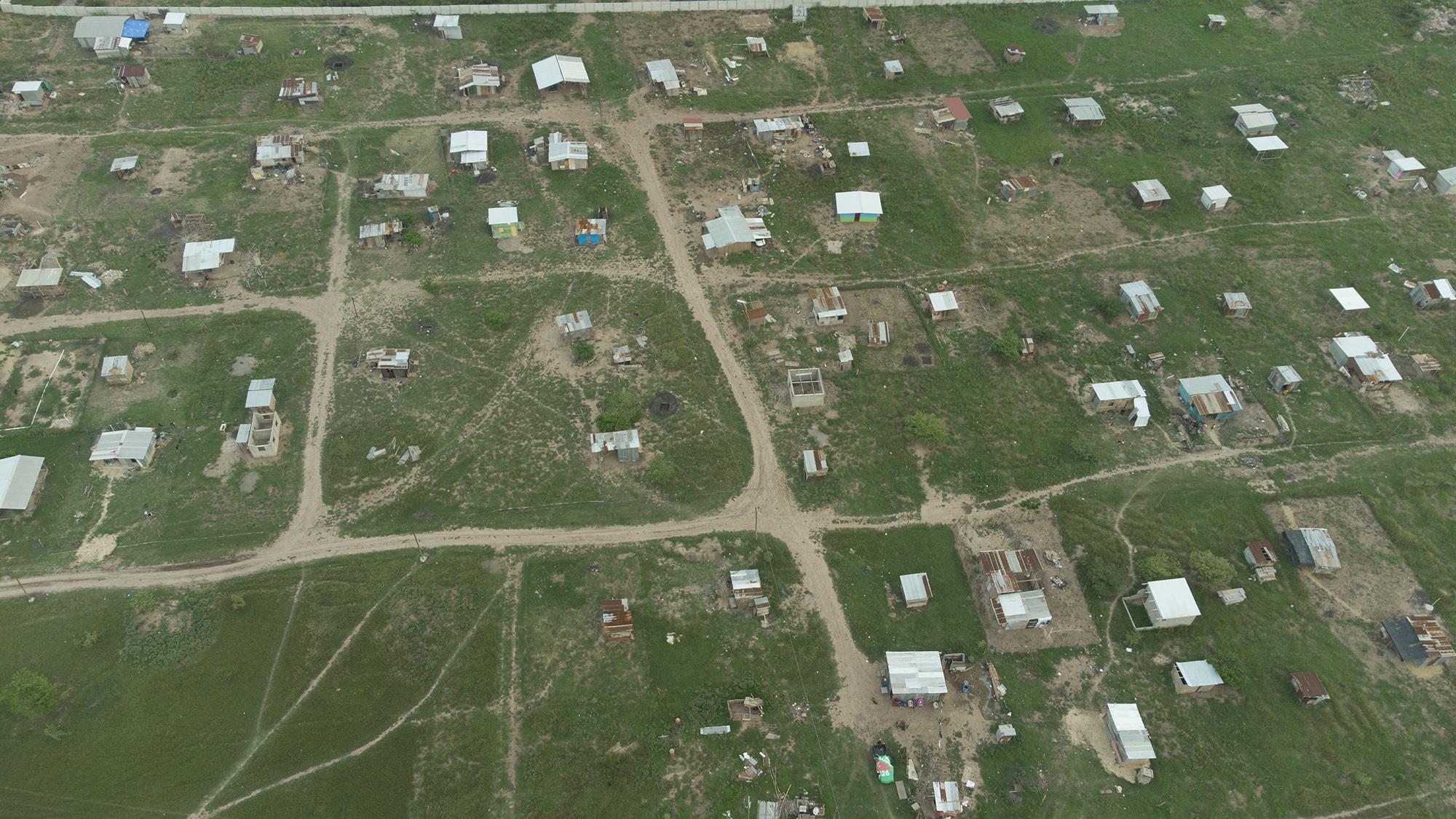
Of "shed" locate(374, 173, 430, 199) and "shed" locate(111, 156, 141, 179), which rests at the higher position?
"shed" locate(111, 156, 141, 179)

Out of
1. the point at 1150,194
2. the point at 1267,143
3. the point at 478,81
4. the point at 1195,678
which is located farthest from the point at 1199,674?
the point at 478,81

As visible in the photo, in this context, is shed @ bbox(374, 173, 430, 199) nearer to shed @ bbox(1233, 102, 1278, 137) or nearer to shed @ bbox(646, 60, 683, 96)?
shed @ bbox(646, 60, 683, 96)

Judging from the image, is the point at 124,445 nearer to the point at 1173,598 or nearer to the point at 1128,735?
the point at 1128,735

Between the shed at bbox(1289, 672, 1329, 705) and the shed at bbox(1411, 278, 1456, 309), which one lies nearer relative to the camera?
the shed at bbox(1289, 672, 1329, 705)

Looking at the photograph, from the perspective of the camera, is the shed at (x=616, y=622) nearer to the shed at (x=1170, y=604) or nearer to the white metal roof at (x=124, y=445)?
the shed at (x=1170, y=604)

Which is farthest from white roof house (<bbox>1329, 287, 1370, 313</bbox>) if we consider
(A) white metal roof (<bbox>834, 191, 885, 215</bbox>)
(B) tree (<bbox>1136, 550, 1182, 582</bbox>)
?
(A) white metal roof (<bbox>834, 191, 885, 215</bbox>)

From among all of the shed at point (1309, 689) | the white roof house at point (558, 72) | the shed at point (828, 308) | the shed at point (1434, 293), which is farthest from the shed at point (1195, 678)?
the white roof house at point (558, 72)

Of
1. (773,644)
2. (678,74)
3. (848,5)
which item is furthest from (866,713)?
(848,5)
